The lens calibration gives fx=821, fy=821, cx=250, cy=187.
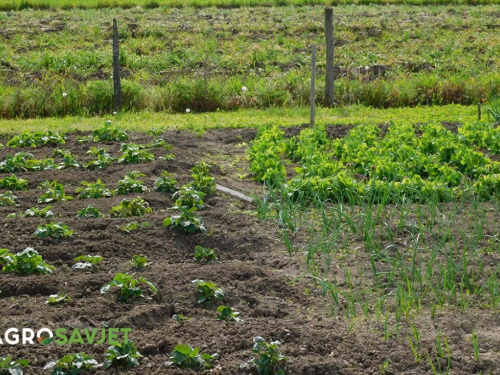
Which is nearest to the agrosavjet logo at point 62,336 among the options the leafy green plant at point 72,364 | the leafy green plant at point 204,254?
the leafy green plant at point 72,364

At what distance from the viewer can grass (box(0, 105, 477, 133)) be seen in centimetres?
1259

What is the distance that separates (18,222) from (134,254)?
4.37 ft

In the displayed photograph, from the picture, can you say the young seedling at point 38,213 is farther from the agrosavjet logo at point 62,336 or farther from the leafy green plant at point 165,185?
the agrosavjet logo at point 62,336

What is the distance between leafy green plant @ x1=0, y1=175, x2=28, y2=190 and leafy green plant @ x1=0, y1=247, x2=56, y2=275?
8.57 feet

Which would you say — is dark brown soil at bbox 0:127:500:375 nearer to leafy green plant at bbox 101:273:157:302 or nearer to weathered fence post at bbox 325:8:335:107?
leafy green plant at bbox 101:273:157:302

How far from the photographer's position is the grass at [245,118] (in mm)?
12594

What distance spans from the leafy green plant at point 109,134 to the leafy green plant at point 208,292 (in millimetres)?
5765

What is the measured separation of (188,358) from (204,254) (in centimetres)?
191

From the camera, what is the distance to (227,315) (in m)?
5.56

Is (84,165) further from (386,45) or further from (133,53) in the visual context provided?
(386,45)

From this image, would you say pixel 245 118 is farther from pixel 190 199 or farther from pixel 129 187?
pixel 190 199

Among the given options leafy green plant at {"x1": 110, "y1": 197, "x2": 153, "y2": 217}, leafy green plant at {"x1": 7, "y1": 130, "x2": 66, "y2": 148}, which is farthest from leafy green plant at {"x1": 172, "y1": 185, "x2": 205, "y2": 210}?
leafy green plant at {"x1": 7, "y1": 130, "x2": 66, "y2": 148}

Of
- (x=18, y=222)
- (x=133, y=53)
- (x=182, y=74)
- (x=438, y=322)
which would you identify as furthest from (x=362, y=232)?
(x=133, y=53)

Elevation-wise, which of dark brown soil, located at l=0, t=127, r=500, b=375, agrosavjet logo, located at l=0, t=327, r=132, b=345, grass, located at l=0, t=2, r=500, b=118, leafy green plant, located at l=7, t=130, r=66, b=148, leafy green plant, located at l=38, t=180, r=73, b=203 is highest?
grass, located at l=0, t=2, r=500, b=118
